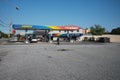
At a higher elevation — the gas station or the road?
the gas station

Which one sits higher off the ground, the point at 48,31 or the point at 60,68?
the point at 48,31

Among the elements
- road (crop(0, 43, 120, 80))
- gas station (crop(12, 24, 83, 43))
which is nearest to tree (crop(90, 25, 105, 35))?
gas station (crop(12, 24, 83, 43))

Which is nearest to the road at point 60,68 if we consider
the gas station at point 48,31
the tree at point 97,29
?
the gas station at point 48,31

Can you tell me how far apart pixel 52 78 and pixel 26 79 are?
3.13 ft

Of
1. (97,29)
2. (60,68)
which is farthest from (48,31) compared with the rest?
(97,29)

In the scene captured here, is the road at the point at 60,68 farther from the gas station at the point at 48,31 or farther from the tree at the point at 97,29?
the tree at the point at 97,29

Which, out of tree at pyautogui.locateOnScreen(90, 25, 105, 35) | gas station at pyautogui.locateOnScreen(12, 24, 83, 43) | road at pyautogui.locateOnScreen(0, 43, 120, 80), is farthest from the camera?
tree at pyautogui.locateOnScreen(90, 25, 105, 35)

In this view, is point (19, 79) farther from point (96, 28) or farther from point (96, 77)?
point (96, 28)

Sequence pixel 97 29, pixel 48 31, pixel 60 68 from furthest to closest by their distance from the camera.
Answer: pixel 97 29, pixel 48 31, pixel 60 68

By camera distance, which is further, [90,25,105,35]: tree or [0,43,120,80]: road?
[90,25,105,35]: tree

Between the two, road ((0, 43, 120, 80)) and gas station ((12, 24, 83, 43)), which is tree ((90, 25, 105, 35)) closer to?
gas station ((12, 24, 83, 43))

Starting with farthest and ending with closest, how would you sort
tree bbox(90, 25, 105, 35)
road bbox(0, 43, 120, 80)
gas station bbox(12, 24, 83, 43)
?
1. tree bbox(90, 25, 105, 35)
2. gas station bbox(12, 24, 83, 43)
3. road bbox(0, 43, 120, 80)

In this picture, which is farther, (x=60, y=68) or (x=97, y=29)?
(x=97, y=29)

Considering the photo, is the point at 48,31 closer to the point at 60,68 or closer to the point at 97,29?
the point at 60,68
